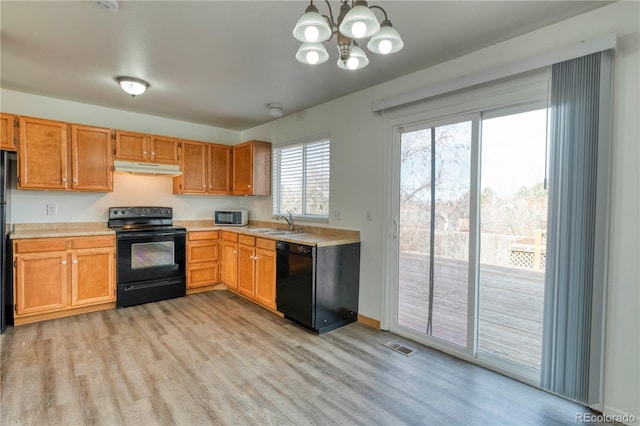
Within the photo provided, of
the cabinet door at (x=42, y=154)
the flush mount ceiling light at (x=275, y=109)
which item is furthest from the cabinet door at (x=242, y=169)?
the cabinet door at (x=42, y=154)

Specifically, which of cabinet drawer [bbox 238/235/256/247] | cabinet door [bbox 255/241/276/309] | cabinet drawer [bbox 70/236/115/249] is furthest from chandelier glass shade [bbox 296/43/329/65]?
cabinet drawer [bbox 70/236/115/249]

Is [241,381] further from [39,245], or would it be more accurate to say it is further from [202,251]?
[39,245]

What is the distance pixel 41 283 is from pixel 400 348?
378cm

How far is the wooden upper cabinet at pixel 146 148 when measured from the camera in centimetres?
411

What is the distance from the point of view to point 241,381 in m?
2.32

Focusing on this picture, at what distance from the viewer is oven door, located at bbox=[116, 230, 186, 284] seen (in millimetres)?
3863

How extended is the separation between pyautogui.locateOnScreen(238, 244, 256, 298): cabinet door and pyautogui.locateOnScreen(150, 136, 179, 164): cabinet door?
5.33ft

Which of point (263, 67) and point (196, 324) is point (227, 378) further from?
point (263, 67)

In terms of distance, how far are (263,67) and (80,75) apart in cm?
188

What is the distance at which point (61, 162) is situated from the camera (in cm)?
366

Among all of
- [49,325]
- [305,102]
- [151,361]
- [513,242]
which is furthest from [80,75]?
[513,242]

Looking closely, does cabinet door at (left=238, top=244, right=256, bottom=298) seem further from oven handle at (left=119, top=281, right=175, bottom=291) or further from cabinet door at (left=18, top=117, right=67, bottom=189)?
cabinet door at (left=18, top=117, right=67, bottom=189)

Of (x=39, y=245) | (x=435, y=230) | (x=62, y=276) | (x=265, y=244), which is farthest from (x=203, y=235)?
(x=435, y=230)

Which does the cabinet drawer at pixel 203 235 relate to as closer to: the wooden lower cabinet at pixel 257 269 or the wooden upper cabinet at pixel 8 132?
the wooden lower cabinet at pixel 257 269
